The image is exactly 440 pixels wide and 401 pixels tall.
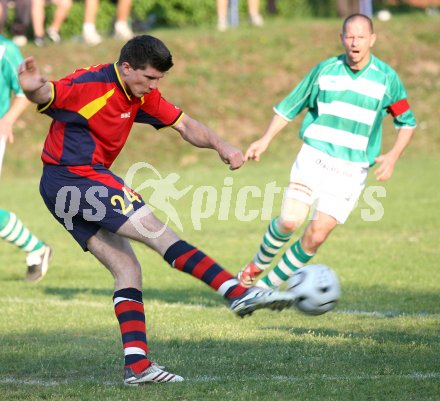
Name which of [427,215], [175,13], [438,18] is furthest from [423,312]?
[175,13]

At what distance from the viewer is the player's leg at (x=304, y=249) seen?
299 inches

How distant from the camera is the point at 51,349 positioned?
6.78 meters

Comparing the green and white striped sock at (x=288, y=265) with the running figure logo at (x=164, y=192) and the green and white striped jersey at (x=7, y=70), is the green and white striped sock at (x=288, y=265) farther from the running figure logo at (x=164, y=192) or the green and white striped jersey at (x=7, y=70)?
the running figure logo at (x=164, y=192)

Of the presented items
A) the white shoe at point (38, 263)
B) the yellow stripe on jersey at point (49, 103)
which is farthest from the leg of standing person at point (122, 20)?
the yellow stripe on jersey at point (49, 103)

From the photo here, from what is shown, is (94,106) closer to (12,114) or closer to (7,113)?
(12,114)

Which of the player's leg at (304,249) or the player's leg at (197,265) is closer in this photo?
the player's leg at (197,265)

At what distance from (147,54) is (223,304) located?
3.43 metres

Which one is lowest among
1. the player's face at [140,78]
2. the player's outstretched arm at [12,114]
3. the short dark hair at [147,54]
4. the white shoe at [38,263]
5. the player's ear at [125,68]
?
the white shoe at [38,263]

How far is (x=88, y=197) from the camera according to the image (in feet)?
19.1

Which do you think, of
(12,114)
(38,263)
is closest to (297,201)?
(12,114)

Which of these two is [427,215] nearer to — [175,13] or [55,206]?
[55,206]

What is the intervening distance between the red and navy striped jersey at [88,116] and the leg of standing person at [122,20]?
14256 millimetres

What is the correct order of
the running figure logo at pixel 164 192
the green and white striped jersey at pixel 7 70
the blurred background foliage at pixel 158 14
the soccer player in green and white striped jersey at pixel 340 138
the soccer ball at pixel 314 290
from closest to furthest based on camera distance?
the soccer ball at pixel 314 290 < the soccer player in green and white striped jersey at pixel 340 138 < the green and white striped jersey at pixel 7 70 < the running figure logo at pixel 164 192 < the blurred background foliage at pixel 158 14

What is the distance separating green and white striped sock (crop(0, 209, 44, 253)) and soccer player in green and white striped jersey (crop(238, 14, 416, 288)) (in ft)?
9.38
